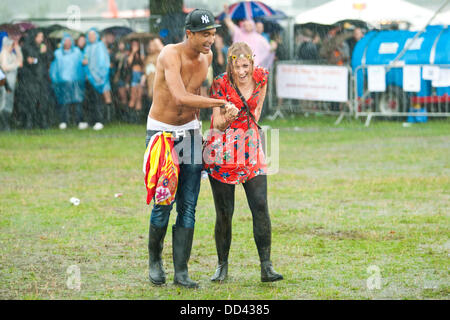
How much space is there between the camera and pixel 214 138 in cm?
643

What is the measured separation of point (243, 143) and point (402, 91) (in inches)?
516

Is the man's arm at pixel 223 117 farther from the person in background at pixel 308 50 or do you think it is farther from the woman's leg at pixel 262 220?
the person in background at pixel 308 50

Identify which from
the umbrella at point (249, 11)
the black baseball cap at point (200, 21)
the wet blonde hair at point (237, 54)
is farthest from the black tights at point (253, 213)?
the umbrella at point (249, 11)

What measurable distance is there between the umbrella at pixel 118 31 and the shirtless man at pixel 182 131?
46.3 ft

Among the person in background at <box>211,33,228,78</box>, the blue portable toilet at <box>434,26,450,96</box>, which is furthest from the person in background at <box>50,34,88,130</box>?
the blue portable toilet at <box>434,26,450,96</box>

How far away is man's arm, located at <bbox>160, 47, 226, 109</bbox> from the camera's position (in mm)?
6078

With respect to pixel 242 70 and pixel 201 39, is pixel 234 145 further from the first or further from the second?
pixel 201 39

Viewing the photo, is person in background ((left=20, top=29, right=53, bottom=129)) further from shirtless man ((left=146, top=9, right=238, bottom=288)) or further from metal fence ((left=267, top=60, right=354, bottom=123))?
shirtless man ((left=146, top=9, right=238, bottom=288))

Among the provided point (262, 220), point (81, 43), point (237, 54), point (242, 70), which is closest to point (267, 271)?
point (262, 220)

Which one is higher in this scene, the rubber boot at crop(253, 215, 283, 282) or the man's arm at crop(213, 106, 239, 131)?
the man's arm at crop(213, 106, 239, 131)

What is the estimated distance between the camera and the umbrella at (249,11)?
67.7 feet

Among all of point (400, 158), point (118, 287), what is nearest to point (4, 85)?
point (400, 158)

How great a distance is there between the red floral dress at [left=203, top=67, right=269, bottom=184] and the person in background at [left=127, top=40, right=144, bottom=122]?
13136mm
